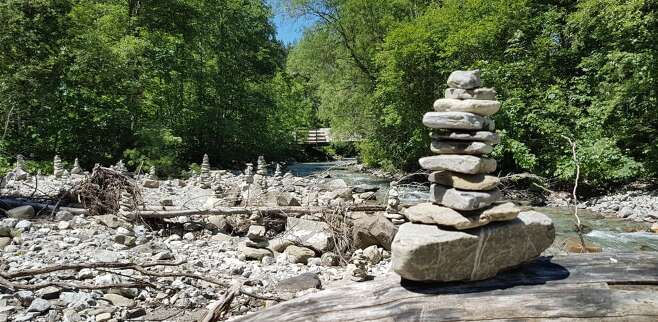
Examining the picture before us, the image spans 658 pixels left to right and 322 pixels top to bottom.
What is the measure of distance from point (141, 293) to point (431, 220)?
12.4 ft

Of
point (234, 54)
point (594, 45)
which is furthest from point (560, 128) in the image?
point (234, 54)

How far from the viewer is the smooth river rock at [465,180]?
3766mm

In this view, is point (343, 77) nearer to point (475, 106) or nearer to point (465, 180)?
point (475, 106)

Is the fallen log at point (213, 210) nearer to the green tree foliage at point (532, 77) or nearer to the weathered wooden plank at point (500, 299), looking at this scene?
the weathered wooden plank at point (500, 299)

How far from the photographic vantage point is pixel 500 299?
346cm

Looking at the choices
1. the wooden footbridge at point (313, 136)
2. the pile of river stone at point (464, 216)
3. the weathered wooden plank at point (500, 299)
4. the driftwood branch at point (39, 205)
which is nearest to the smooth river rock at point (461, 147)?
the pile of river stone at point (464, 216)

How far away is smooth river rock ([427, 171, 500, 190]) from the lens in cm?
377

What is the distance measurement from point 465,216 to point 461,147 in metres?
0.63

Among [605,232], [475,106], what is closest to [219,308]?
[475,106]

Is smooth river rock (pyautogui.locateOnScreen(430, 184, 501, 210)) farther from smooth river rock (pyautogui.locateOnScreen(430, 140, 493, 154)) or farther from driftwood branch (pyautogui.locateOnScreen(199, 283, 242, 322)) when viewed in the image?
driftwood branch (pyautogui.locateOnScreen(199, 283, 242, 322))

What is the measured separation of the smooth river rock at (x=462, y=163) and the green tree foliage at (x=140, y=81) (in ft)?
36.5

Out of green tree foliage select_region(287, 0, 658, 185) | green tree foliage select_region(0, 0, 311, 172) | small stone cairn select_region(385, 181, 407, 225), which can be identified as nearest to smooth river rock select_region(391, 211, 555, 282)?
small stone cairn select_region(385, 181, 407, 225)

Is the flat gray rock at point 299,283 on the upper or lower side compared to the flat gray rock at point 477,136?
lower

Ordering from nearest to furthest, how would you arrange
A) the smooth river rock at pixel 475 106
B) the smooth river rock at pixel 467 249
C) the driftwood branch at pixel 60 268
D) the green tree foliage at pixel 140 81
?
1. the smooth river rock at pixel 467 249
2. the smooth river rock at pixel 475 106
3. the driftwood branch at pixel 60 268
4. the green tree foliage at pixel 140 81
